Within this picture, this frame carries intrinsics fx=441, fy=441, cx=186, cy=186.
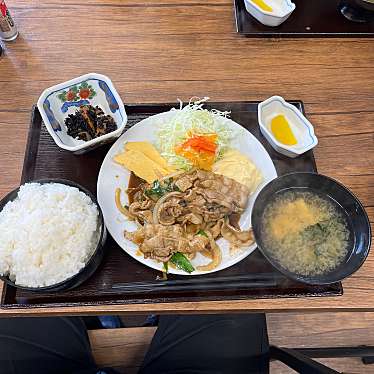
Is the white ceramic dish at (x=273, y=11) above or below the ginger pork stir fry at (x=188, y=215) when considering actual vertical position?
above

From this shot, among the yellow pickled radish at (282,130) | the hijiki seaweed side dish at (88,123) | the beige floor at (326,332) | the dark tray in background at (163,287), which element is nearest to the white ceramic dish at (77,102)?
the hijiki seaweed side dish at (88,123)

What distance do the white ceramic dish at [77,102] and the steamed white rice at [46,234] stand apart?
257mm

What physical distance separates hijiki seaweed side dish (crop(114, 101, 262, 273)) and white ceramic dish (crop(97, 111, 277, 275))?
19mm

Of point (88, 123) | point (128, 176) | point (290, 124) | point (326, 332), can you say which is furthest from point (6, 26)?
point (326, 332)

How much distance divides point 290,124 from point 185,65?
0.55m

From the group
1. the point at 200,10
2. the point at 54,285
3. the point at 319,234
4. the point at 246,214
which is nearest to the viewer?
the point at 54,285

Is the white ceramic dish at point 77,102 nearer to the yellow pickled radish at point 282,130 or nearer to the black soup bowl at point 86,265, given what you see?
the black soup bowl at point 86,265

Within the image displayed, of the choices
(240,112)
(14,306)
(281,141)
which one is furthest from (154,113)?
(14,306)

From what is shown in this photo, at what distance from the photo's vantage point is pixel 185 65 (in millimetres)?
1970

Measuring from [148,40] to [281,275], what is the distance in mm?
1221

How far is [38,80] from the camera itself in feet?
6.29

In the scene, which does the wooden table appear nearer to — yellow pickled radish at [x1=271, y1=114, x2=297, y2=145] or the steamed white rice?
yellow pickled radish at [x1=271, y1=114, x2=297, y2=145]

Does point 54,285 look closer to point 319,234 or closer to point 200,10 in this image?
point 319,234

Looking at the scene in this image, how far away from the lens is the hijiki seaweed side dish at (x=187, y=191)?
4.93 ft
